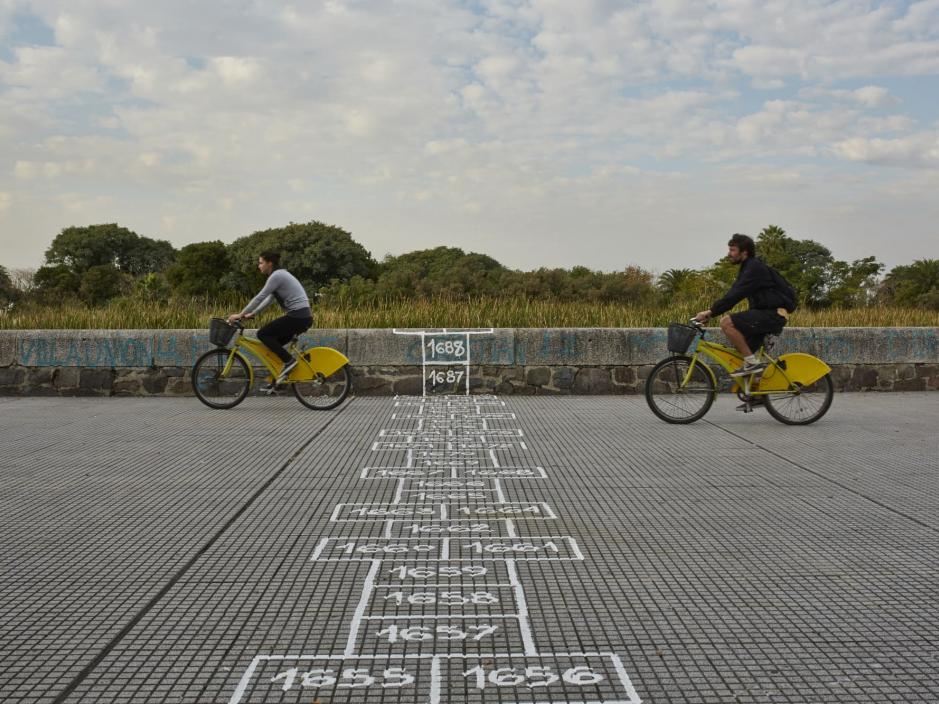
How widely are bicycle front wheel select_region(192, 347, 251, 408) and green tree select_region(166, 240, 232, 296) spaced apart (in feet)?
178

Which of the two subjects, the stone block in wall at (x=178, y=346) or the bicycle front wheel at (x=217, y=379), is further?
the stone block in wall at (x=178, y=346)

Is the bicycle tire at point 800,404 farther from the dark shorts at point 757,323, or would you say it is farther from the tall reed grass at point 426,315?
the tall reed grass at point 426,315

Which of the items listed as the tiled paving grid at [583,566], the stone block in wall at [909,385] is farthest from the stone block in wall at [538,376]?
the stone block in wall at [909,385]

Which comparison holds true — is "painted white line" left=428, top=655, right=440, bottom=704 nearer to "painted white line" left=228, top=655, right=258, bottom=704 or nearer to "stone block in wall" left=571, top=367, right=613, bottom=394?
"painted white line" left=228, top=655, right=258, bottom=704

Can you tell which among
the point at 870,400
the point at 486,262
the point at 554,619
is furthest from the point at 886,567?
the point at 486,262

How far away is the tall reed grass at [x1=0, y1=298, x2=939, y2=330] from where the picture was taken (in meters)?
12.9

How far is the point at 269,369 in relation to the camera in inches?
420

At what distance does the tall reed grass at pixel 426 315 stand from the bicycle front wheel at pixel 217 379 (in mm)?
2475

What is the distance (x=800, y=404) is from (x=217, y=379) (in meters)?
6.39

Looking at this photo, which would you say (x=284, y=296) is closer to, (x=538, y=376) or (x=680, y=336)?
(x=538, y=376)

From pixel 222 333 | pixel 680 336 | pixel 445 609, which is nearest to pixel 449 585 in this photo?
pixel 445 609

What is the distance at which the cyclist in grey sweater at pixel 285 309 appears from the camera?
10195mm

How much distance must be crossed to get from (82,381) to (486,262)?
53.2 metres

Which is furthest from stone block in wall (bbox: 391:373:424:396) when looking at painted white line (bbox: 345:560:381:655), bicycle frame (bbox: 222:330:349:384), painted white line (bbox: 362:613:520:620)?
painted white line (bbox: 362:613:520:620)
